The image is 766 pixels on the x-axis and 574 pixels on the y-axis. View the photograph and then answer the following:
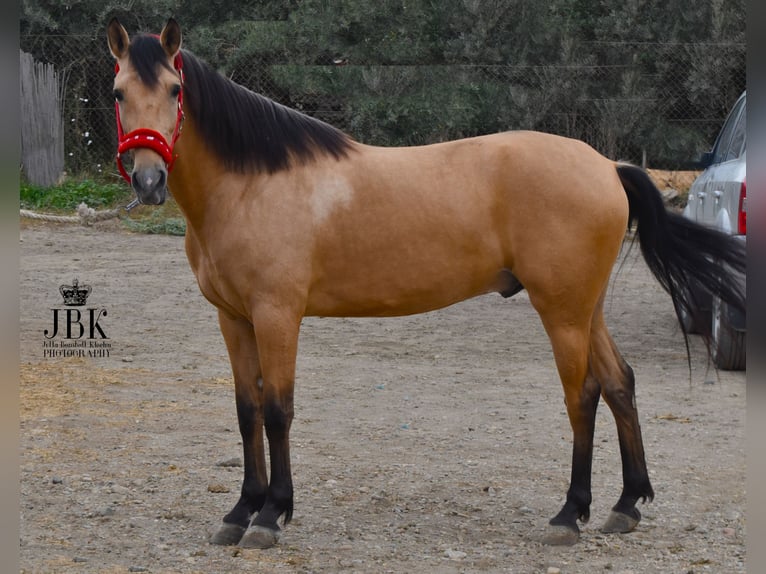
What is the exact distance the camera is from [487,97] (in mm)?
14305

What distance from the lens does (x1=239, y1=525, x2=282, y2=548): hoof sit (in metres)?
3.73

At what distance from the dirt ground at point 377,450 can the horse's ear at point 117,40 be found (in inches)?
77.6

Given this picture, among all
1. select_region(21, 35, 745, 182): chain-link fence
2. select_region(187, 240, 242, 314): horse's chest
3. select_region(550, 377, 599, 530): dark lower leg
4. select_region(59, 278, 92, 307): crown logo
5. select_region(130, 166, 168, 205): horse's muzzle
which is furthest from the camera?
select_region(21, 35, 745, 182): chain-link fence

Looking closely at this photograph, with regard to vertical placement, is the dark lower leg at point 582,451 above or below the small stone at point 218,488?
above

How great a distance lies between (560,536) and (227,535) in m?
1.39

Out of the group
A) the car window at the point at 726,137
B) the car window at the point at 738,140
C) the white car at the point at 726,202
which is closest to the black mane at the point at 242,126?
the white car at the point at 726,202

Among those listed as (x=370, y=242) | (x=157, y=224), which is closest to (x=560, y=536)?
(x=370, y=242)

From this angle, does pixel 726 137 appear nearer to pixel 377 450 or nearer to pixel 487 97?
pixel 377 450

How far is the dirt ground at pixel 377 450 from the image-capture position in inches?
146

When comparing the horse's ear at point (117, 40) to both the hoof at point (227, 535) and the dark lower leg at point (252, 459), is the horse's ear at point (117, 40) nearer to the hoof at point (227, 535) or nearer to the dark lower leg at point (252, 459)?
the dark lower leg at point (252, 459)

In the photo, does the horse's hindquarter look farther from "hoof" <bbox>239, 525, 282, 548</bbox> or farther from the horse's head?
"hoof" <bbox>239, 525, 282, 548</bbox>
